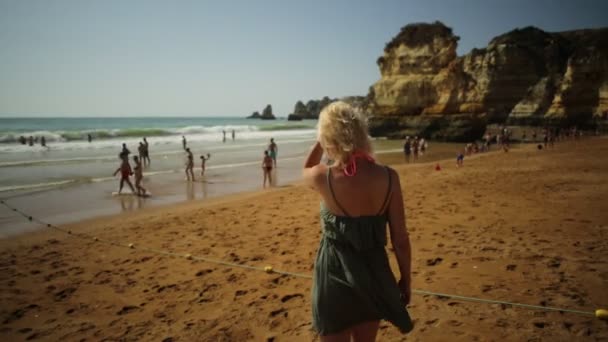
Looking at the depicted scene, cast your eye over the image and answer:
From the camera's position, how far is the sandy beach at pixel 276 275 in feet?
10.9

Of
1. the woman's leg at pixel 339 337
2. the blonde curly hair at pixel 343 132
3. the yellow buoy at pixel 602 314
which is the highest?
the blonde curly hair at pixel 343 132

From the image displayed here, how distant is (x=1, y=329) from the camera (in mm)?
3650

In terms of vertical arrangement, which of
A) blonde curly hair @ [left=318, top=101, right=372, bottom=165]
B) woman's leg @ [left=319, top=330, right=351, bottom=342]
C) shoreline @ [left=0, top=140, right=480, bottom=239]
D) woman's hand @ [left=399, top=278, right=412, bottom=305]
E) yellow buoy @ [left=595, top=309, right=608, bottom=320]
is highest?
blonde curly hair @ [left=318, top=101, right=372, bottom=165]

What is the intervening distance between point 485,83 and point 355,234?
166 feet

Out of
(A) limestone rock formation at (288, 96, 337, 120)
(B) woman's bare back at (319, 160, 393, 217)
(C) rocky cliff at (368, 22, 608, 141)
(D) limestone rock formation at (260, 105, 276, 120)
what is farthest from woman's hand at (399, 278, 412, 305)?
(D) limestone rock formation at (260, 105, 276, 120)

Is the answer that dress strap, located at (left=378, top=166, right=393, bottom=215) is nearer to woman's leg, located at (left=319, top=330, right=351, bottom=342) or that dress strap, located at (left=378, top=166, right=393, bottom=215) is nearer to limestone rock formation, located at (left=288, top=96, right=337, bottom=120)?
woman's leg, located at (left=319, top=330, right=351, bottom=342)

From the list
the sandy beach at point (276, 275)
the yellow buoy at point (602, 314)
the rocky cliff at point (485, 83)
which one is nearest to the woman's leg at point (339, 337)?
the sandy beach at point (276, 275)

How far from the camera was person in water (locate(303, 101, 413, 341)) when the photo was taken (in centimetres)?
169

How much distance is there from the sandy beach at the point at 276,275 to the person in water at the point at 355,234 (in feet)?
5.08

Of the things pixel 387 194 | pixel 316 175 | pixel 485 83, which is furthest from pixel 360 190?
pixel 485 83

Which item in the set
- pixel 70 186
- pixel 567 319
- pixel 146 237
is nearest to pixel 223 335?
pixel 567 319

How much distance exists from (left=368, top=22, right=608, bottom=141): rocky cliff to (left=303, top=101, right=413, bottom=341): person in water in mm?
37175

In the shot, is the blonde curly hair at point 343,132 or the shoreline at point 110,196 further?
the shoreline at point 110,196

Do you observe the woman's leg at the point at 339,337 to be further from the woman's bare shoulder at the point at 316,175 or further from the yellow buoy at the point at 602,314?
the yellow buoy at the point at 602,314
